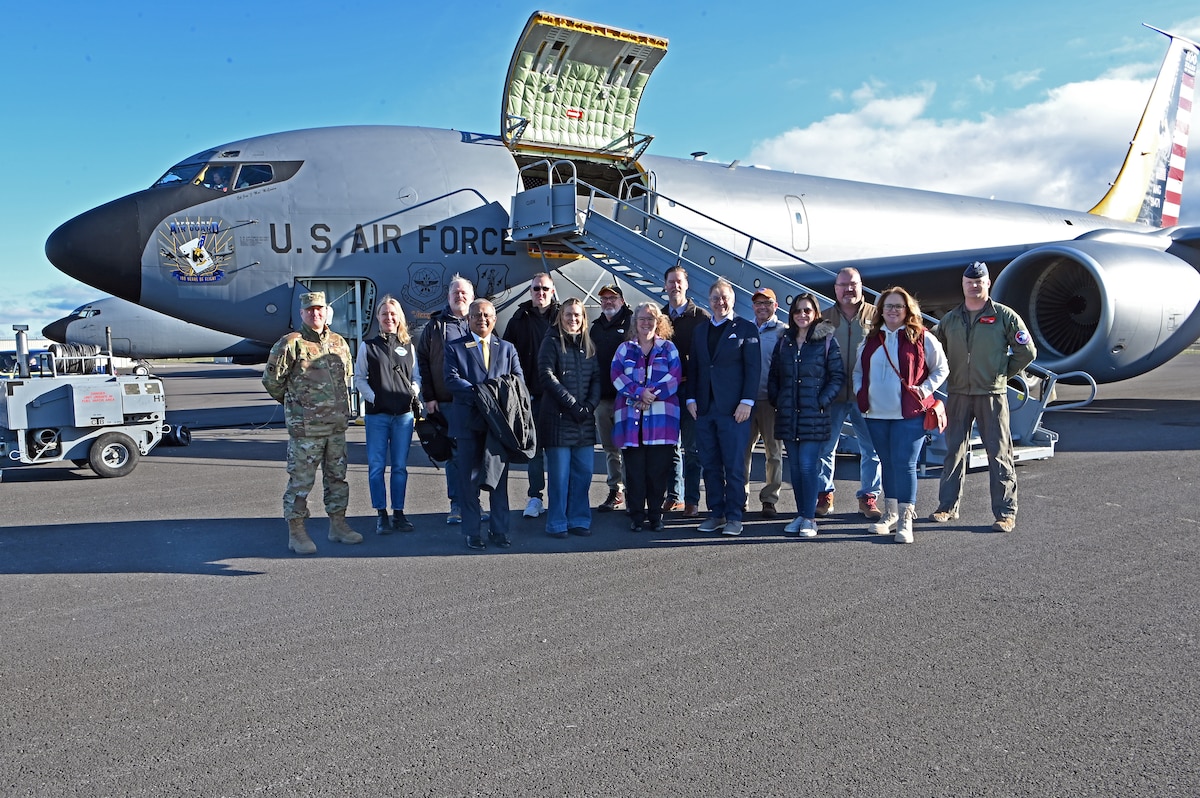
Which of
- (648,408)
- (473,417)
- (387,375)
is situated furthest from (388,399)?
(648,408)

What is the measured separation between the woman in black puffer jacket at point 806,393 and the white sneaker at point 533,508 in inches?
70.3

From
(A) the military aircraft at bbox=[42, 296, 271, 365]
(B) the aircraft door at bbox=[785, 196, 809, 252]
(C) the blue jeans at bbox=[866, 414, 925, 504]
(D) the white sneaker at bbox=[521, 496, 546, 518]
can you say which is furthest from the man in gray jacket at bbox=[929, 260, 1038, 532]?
(A) the military aircraft at bbox=[42, 296, 271, 365]

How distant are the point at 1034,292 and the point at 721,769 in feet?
31.7

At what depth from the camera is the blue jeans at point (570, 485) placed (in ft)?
18.5

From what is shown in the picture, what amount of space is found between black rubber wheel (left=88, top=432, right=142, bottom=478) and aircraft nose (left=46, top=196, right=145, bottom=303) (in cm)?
167

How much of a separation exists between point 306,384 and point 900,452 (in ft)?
12.4

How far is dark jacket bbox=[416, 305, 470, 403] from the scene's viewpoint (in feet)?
18.5

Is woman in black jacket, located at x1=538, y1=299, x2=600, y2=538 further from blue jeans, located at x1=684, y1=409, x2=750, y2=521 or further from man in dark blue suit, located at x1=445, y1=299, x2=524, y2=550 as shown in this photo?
blue jeans, located at x1=684, y1=409, x2=750, y2=521

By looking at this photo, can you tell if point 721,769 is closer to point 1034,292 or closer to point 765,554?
point 765,554

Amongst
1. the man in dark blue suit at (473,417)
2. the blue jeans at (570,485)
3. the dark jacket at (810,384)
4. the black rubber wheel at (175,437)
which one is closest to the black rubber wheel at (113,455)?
the black rubber wheel at (175,437)

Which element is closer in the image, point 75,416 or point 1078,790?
point 1078,790

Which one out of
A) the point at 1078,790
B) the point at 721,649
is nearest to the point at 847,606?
the point at 721,649

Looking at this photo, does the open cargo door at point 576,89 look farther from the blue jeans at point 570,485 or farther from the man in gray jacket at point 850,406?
the blue jeans at point 570,485

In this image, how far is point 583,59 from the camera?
36.8ft
